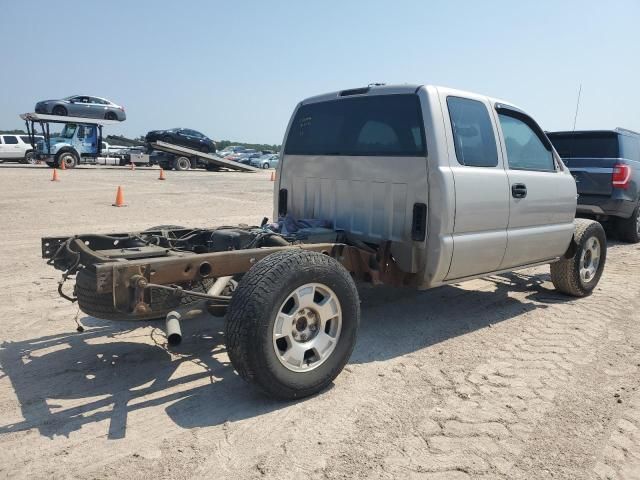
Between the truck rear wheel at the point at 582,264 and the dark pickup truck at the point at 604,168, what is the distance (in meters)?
3.51

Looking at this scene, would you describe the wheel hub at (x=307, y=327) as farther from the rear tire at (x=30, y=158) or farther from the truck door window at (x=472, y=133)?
the rear tire at (x=30, y=158)

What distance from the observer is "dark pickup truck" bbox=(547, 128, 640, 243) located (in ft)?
30.2

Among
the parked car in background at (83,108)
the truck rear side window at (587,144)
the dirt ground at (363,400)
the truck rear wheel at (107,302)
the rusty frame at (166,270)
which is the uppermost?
the parked car in background at (83,108)

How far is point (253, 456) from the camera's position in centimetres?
274

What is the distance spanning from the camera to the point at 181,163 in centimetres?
2956

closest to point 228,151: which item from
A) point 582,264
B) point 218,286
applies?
point 582,264

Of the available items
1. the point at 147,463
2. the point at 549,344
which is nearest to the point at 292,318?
the point at 147,463

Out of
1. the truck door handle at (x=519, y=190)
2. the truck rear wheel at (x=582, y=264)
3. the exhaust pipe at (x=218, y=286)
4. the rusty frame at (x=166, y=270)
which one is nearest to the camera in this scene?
the rusty frame at (x=166, y=270)

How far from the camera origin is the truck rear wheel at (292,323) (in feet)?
10.1

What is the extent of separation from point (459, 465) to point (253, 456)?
1050 mm

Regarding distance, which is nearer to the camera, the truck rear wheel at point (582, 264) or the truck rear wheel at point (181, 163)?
the truck rear wheel at point (582, 264)

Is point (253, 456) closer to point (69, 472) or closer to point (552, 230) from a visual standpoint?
point (69, 472)

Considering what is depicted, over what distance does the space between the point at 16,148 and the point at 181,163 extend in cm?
899

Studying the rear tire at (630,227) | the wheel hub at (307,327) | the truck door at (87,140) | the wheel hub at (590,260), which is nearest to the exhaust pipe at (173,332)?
the wheel hub at (307,327)
